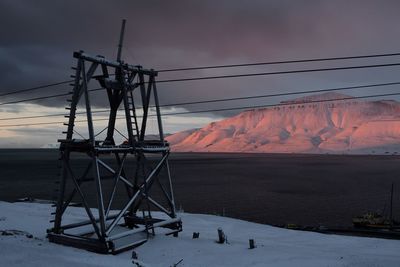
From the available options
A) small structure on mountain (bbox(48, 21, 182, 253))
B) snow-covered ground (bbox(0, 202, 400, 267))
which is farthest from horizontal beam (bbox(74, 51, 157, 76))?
snow-covered ground (bbox(0, 202, 400, 267))

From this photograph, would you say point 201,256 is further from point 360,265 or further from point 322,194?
point 322,194

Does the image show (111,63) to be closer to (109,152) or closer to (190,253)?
(109,152)

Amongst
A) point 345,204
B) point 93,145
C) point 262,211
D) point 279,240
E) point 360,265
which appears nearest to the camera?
point 360,265

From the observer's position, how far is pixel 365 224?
31812mm

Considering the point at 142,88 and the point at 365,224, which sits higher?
the point at 142,88

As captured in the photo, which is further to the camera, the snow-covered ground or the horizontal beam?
the horizontal beam

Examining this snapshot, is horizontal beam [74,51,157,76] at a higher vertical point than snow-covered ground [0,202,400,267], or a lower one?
higher

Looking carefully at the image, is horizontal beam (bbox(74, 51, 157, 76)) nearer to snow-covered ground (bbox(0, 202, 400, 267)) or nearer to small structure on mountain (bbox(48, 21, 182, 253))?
small structure on mountain (bbox(48, 21, 182, 253))

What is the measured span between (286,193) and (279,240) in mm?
51691

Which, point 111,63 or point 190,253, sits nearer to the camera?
point 190,253

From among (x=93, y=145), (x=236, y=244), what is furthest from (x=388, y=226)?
(x=93, y=145)

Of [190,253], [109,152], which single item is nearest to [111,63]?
[109,152]

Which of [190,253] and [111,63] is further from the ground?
[111,63]

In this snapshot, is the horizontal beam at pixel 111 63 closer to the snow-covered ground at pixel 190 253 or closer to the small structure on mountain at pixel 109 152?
the small structure on mountain at pixel 109 152
